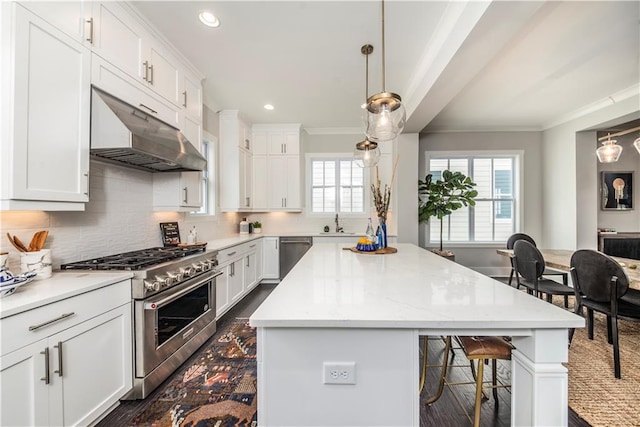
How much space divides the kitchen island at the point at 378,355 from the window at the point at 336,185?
4.33m

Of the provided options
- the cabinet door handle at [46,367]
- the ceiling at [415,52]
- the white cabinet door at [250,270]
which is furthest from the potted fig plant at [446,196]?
the cabinet door handle at [46,367]

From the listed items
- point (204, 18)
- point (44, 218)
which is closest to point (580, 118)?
point (204, 18)

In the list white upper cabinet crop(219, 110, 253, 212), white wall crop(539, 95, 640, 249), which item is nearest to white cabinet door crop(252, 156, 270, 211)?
white upper cabinet crop(219, 110, 253, 212)

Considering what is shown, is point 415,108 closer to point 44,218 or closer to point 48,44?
point 48,44

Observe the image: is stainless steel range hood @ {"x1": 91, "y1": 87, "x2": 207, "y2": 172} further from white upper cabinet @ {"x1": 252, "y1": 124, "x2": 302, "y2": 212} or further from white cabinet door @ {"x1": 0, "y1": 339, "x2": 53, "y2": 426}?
white upper cabinet @ {"x1": 252, "y1": 124, "x2": 302, "y2": 212}

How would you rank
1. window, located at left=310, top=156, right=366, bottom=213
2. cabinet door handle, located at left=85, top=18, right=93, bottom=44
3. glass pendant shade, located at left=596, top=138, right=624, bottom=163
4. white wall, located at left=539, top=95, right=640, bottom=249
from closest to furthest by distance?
cabinet door handle, located at left=85, top=18, right=93, bottom=44
glass pendant shade, located at left=596, top=138, right=624, bottom=163
white wall, located at left=539, top=95, right=640, bottom=249
window, located at left=310, top=156, right=366, bottom=213

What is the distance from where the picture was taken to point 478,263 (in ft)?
17.6

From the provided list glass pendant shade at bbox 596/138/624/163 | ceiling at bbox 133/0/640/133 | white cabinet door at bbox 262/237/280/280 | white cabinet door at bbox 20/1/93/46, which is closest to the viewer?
white cabinet door at bbox 20/1/93/46

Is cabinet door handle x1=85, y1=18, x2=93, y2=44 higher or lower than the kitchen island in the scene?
higher

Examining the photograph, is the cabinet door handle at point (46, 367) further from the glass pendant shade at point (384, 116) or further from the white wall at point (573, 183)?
the white wall at point (573, 183)

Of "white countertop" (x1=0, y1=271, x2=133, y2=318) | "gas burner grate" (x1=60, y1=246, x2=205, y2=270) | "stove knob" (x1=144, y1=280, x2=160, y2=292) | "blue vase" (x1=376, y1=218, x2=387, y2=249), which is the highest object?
"blue vase" (x1=376, y1=218, x2=387, y2=249)

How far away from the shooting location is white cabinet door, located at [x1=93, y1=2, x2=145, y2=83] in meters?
1.86

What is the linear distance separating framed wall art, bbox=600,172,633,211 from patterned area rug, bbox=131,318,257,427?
6.64m

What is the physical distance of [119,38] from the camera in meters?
2.03
